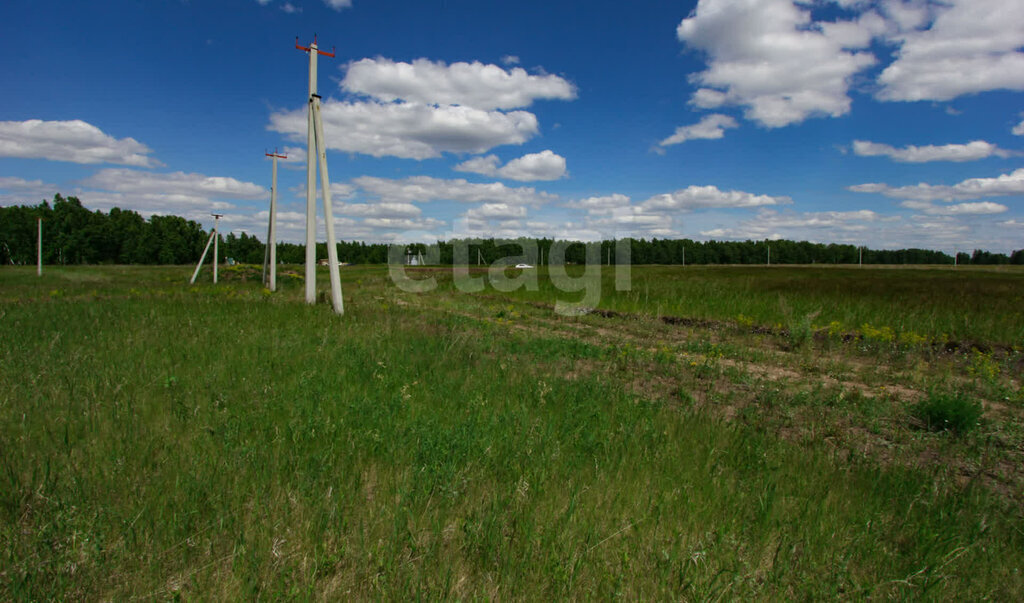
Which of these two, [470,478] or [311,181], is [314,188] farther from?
[470,478]

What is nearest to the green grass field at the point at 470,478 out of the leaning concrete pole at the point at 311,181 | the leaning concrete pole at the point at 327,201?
the leaning concrete pole at the point at 327,201

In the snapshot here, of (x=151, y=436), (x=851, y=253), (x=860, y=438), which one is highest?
(x=851, y=253)

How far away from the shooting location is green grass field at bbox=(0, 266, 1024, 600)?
7.89ft

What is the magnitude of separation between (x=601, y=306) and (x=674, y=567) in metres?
15.7

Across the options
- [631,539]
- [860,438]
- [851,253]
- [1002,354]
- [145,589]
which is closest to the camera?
[145,589]

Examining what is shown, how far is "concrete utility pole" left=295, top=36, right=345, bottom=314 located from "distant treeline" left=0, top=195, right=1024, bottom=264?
1583 inches

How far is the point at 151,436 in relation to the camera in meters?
3.64

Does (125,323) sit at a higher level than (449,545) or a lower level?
higher

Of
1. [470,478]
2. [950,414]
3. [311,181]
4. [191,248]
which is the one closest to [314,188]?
[311,181]

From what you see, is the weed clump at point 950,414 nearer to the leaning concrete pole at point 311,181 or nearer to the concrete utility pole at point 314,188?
the concrete utility pole at point 314,188

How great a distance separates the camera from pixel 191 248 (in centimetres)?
9325

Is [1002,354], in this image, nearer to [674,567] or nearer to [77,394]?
[674,567]

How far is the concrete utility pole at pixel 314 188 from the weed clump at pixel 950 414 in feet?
36.3

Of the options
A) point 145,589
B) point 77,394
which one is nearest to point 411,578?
point 145,589
